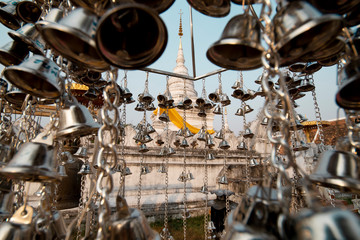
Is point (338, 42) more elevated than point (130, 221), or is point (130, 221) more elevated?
point (338, 42)

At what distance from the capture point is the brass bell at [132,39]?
707 mm

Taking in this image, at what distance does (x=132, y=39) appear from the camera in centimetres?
80

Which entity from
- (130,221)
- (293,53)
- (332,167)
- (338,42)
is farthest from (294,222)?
(338,42)

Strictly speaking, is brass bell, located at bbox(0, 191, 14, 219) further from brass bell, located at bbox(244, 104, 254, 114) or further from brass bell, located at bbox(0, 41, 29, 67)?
brass bell, located at bbox(244, 104, 254, 114)

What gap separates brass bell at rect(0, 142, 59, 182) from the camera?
758mm

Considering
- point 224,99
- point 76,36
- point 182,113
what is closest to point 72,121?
point 76,36

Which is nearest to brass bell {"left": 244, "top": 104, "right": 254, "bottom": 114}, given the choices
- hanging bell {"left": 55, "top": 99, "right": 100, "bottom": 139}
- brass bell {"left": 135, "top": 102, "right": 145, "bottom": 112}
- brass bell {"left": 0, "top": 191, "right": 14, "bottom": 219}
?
brass bell {"left": 135, "top": 102, "right": 145, "bottom": 112}

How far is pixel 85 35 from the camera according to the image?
0.68 metres

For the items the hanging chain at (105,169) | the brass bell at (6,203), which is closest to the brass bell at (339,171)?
the hanging chain at (105,169)

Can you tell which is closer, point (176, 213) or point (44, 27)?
point (44, 27)

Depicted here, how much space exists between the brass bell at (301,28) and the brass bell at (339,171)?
0.46 m

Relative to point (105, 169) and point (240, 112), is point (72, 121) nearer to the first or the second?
point (105, 169)

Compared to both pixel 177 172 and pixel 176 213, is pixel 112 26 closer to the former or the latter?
pixel 176 213

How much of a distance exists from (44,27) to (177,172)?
21.1 feet
